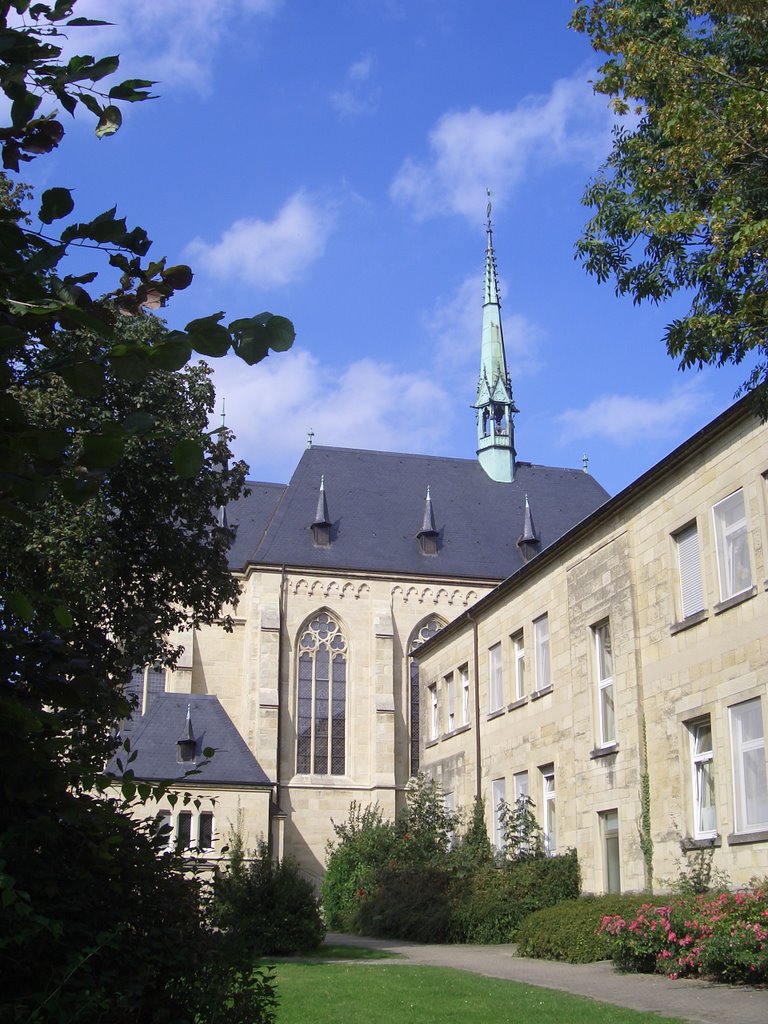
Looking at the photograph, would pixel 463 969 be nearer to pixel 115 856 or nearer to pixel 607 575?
pixel 607 575

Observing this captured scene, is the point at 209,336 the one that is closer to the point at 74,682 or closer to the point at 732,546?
the point at 74,682

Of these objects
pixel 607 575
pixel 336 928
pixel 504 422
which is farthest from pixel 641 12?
pixel 504 422

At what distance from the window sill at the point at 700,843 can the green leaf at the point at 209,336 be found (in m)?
14.2

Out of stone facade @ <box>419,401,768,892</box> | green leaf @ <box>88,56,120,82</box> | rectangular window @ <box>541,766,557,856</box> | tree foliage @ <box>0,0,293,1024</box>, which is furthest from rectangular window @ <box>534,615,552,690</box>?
green leaf @ <box>88,56,120,82</box>

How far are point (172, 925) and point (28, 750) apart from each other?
1.47 m

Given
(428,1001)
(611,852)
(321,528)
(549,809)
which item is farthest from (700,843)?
(321,528)

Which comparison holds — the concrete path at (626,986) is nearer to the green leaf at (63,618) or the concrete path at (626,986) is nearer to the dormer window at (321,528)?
the green leaf at (63,618)

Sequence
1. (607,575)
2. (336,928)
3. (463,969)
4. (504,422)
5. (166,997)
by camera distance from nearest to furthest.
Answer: (166,997) → (463,969) → (607,575) → (336,928) → (504,422)

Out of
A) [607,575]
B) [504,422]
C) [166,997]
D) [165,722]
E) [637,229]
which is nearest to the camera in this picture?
[166,997]

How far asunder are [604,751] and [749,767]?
4.50 metres

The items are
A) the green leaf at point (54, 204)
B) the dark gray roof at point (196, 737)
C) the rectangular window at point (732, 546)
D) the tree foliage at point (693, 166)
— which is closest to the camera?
the green leaf at point (54, 204)

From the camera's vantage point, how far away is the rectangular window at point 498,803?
24.4m

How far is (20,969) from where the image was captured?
443 centimetres

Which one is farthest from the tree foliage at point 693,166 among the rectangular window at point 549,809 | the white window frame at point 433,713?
the white window frame at point 433,713
